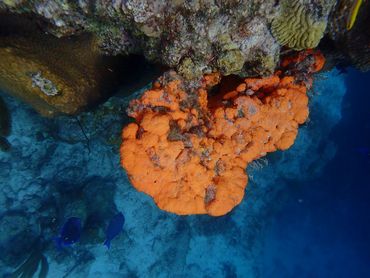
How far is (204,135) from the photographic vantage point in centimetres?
315

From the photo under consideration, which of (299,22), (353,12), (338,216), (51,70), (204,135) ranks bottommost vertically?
(338,216)

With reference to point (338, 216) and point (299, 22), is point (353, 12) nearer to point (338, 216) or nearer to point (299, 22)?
point (299, 22)

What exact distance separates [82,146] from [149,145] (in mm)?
4253

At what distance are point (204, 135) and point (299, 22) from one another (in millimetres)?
1355

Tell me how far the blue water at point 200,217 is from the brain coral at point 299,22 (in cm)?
123

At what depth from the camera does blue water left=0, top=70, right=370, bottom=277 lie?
21.1ft

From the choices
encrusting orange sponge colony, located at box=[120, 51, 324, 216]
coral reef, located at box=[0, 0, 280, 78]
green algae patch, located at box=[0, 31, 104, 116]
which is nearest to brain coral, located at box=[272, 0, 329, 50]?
coral reef, located at box=[0, 0, 280, 78]

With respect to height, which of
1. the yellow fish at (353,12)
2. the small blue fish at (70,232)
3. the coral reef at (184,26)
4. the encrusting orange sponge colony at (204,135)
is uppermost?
the coral reef at (184,26)

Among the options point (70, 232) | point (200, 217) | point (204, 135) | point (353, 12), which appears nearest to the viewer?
point (353, 12)

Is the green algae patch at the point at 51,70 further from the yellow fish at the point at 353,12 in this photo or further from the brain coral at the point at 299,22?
the yellow fish at the point at 353,12

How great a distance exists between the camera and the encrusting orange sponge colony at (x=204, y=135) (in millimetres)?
2975

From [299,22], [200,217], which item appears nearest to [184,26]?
[299,22]

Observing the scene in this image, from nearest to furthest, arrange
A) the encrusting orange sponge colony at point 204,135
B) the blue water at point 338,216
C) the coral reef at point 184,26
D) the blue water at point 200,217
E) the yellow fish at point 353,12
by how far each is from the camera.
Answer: the coral reef at point 184,26, the yellow fish at point 353,12, the encrusting orange sponge colony at point 204,135, the blue water at point 200,217, the blue water at point 338,216

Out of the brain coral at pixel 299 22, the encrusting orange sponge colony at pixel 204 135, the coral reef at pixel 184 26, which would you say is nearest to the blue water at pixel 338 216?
the encrusting orange sponge colony at pixel 204 135
